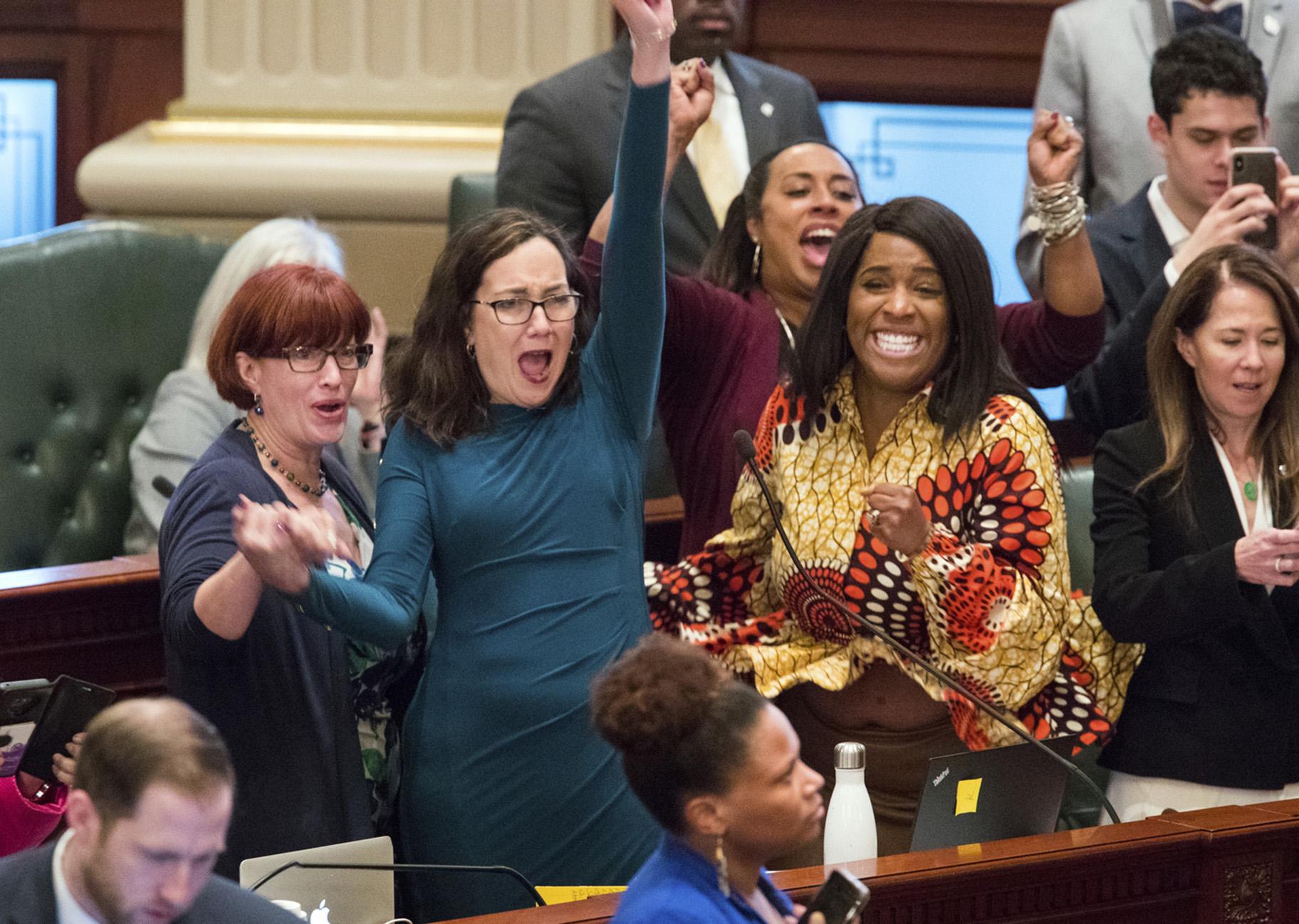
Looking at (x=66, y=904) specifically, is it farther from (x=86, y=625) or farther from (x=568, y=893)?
(x=86, y=625)

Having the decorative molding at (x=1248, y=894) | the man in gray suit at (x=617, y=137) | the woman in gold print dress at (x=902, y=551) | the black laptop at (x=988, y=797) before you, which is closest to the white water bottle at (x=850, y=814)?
the black laptop at (x=988, y=797)

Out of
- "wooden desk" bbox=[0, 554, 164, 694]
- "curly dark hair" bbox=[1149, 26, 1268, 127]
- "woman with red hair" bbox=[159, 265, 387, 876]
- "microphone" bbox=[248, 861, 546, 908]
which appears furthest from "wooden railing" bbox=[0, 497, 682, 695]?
"curly dark hair" bbox=[1149, 26, 1268, 127]

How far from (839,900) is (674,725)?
0.23 m

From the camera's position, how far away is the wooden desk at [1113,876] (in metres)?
1.96

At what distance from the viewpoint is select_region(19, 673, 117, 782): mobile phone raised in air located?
6.44 ft

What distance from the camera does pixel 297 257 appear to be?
331cm

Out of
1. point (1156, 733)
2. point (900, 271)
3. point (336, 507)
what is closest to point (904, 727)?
point (1156, 733)

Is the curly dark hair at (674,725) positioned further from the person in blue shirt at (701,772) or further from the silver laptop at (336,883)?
the silver laptop at (336,883)

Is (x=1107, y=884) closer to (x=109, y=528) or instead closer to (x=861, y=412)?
(x=861, y=412)

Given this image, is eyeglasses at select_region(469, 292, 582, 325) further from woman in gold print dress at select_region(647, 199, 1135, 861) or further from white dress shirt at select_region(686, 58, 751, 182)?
white dress shirt at select_region(686, 58, 751, 182)

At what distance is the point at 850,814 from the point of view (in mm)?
2125

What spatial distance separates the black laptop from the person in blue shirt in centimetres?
49

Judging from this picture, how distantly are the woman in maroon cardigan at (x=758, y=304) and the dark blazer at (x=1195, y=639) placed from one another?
327 millimetres

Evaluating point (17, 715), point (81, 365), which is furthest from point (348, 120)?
point (17, 715)
